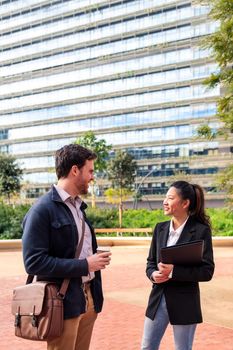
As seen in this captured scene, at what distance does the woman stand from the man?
630 millimetres

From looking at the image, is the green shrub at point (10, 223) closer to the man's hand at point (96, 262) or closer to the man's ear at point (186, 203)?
the man's ear at point (186, 203)

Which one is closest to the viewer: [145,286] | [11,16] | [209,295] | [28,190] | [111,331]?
[111,331]

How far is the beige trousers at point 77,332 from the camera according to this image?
3.49 m

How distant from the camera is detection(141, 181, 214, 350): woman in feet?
13.5

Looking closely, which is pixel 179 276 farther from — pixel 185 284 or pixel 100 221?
pixel 100 221

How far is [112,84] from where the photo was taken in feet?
292

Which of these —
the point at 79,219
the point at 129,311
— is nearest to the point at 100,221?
the point at 129,311

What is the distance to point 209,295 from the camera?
412 inches

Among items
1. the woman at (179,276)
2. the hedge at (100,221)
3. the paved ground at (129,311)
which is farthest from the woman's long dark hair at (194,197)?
the hedge at (100,221)

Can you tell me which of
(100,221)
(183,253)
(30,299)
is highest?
(183,253)

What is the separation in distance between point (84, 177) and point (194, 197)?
108 cm

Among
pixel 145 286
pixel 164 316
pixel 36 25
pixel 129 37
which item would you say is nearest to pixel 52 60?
pixel 36 25

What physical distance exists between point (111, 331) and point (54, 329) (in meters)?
4.41

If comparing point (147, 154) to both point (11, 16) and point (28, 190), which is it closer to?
point (28, 190)
